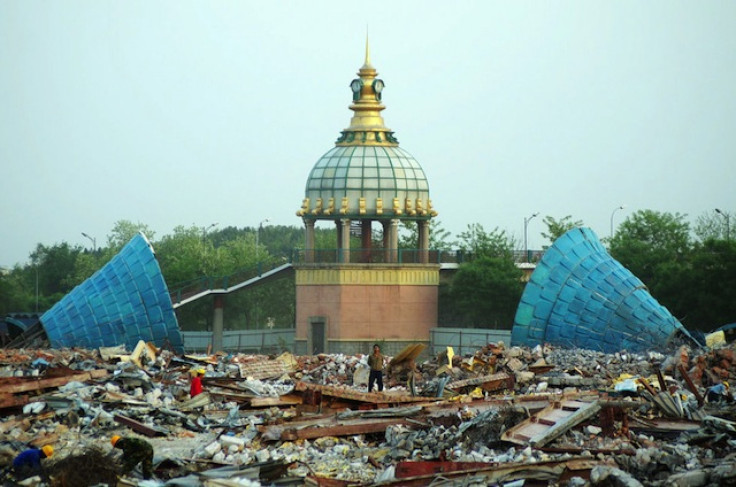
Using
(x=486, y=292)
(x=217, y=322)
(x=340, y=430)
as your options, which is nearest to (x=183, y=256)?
(x=217, y=322)

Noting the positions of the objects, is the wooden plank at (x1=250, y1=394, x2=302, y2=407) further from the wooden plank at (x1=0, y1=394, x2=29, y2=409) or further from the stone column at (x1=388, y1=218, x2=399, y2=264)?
the stone column at (x1=388, y1=218, x2=399, y2=264)

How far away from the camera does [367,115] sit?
7012 centimetres

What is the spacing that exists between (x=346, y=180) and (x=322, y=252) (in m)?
3.39

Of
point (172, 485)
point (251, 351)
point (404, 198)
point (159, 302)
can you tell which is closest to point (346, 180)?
point (404, 198)

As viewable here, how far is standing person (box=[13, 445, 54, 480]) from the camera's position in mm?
23672

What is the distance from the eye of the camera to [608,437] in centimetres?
2453

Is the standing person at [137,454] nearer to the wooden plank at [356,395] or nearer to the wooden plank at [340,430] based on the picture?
the wooden plank at [340,430]

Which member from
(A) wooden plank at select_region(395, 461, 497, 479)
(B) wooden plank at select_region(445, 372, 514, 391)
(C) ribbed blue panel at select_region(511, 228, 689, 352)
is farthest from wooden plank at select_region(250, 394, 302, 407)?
(C) ribbed blue panel at select_region(511, 228, 689, 352)

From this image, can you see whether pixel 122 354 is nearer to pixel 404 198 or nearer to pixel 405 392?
pixel 405 392

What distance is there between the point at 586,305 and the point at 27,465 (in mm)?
29163

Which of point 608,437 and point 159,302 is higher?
point 159,302

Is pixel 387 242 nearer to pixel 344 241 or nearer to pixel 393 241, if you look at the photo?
pixel 393 241

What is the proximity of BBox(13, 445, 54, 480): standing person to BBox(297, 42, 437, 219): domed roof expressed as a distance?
4317 cm

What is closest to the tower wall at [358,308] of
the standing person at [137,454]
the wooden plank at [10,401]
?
the wooden plank at [10,401]
